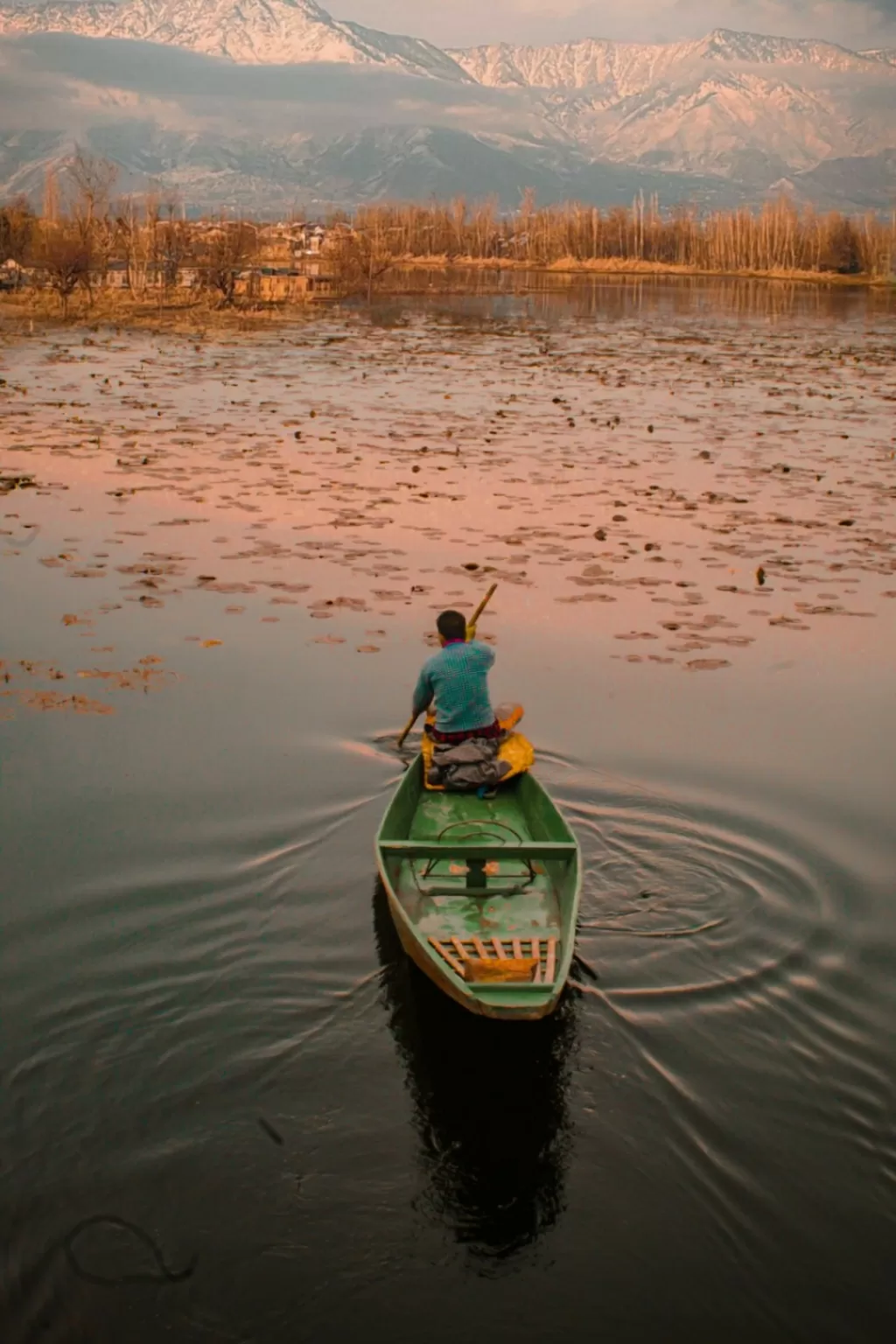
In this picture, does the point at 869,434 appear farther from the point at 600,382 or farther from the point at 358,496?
the point at 358,496

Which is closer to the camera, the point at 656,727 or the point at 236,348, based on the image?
the point at 656,727

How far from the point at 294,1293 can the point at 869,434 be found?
82.5 ft

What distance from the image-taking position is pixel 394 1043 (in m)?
7.21

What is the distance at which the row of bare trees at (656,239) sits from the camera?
12406 centimetres

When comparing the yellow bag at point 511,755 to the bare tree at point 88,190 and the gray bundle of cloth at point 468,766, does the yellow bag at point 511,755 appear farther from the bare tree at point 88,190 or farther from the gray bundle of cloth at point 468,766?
the bare tree at point 88,190

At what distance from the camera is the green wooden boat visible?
6781 mm

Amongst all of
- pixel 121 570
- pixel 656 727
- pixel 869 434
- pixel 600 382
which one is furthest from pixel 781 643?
pixel 600 382

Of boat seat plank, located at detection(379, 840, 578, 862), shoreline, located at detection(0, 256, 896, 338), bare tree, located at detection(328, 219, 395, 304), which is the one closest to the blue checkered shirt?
boat seat plank, located at detection(379, 840, 578, 862)

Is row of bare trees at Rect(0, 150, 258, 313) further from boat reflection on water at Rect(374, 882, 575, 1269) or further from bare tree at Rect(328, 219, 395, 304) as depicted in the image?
boat reflection on water at Rect(374, 882, 575, 1269)

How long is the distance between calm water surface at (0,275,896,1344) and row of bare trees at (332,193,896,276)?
10220 centimetres

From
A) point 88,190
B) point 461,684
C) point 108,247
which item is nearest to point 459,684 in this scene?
point 461,684

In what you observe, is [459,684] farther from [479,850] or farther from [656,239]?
[656,239]

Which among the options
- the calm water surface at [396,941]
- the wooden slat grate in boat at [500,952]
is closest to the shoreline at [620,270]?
the calm water surface at [396,941]

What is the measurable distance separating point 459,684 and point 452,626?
0.42 meters
